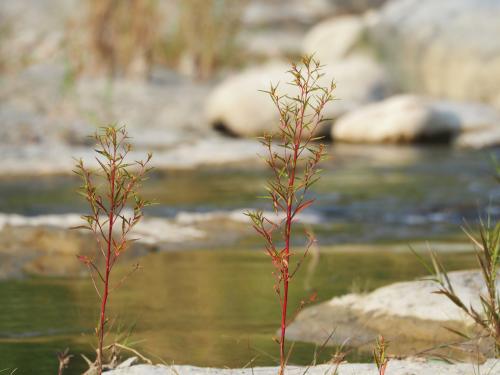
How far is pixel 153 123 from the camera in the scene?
12633 mm

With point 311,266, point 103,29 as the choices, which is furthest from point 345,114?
point 311,266

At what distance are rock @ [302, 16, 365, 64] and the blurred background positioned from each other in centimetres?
6

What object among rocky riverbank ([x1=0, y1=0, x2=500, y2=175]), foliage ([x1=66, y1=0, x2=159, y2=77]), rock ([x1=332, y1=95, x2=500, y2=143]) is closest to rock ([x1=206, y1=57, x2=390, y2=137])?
rocky riverbank ([x1=0, y1=0, x2=500, y2=175])

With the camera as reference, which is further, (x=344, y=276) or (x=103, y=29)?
(x=103, y=29)

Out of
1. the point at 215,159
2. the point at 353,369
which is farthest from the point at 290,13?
the point at 353,369

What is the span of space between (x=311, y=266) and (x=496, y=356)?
7.08 feet

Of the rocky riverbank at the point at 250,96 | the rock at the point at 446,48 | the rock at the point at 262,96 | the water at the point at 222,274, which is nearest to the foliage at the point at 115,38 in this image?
the rocky riverbank at the point at 250,96

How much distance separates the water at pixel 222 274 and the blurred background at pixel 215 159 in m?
0.01

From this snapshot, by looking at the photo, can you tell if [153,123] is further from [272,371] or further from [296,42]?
[296,42]

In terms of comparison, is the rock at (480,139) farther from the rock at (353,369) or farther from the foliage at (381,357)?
the foliage at (381,357)

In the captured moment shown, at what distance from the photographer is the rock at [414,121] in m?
12.7

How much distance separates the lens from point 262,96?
1387cm

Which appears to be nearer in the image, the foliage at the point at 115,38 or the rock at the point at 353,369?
the rock at the point at 353,369

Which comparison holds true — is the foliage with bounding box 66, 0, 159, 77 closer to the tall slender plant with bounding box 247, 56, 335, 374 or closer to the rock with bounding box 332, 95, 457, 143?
the rock with bounding box 332, 95, 457, 143
